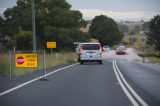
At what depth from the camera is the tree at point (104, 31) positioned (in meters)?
151

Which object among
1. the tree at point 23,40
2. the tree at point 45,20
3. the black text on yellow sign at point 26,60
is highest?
the tree at point 45,20

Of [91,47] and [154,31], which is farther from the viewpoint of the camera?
[154,31]

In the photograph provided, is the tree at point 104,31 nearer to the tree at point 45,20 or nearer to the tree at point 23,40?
the tree at point 45,20

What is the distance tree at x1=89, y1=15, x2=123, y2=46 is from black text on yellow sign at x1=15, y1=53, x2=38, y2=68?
12340cm

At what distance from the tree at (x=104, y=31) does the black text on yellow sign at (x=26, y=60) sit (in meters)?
123

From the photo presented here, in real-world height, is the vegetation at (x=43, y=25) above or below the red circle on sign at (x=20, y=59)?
above

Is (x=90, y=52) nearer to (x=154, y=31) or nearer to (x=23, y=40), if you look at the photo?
(x=23, y=40)

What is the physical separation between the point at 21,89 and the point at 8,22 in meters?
60.7

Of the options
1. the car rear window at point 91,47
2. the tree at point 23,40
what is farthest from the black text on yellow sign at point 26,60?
the tree at point 23,40

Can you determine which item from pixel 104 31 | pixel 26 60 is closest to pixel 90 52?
pixel 26 60

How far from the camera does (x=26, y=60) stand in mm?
26625

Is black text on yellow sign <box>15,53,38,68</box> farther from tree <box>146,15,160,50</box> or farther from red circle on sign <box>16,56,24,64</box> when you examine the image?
tree <box>146,15,160,50</box>

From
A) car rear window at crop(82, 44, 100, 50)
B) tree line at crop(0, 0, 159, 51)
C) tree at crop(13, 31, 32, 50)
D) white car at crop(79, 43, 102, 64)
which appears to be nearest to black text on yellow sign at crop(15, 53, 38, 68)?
white car at crop(79, 43, 102, 64)

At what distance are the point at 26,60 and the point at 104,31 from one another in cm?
12492
